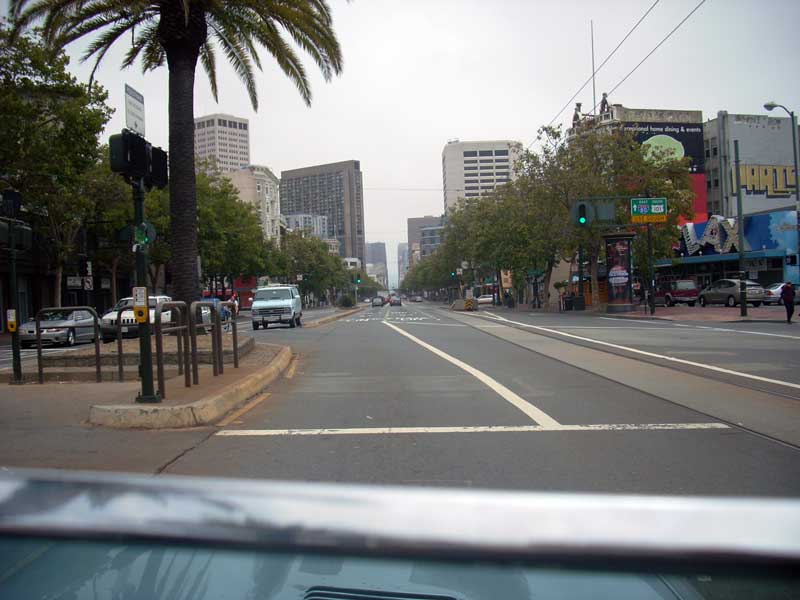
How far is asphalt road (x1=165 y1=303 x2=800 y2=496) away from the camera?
5125mm

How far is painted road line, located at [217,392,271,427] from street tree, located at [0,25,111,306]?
53.2 ft

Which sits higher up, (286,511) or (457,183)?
(457,183)

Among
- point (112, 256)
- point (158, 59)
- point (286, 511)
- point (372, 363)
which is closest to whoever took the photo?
point (286, 511)

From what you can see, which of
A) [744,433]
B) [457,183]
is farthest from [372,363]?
[457,183]

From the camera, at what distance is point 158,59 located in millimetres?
15695

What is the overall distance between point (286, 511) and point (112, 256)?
4520 centimetres

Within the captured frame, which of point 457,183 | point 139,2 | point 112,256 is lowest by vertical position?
point 112,256

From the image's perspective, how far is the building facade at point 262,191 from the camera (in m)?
97.8

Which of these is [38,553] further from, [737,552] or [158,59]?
[158,59]

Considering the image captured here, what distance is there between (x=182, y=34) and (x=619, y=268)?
97.6 ft

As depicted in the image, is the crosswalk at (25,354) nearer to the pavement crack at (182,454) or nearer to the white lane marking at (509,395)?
the white lane marking at (509,395)

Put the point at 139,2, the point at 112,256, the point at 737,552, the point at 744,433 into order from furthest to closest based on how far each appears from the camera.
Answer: the point at 112,256 → the point at 139,2 → the point at 744,433 → the point at 737,552

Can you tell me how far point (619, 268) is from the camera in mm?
36281

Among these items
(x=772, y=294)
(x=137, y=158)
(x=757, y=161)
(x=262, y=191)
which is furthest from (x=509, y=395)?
(x=262, y=191)
